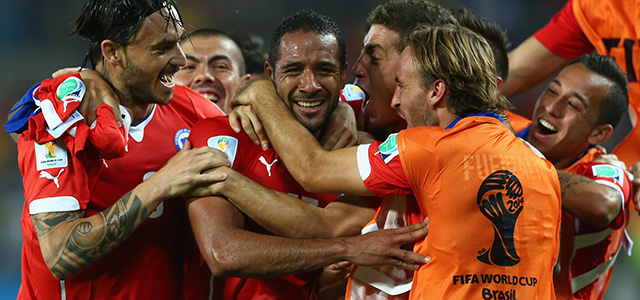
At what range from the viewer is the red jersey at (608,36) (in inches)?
179

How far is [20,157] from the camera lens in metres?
2.71

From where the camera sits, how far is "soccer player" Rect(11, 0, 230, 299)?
2518mm

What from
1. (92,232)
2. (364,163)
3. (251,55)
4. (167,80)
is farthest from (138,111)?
(251,55)

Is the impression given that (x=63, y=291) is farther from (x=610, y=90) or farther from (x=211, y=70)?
(x=610, y=90)

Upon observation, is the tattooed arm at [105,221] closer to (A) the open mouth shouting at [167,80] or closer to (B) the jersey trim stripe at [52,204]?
(B) the jersey trim stripe at [52,204]

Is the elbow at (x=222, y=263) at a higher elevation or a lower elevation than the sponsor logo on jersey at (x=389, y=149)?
lower

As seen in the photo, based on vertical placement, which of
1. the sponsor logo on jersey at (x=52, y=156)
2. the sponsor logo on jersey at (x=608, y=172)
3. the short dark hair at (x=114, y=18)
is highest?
the short dark hair at (x=114, y=18)

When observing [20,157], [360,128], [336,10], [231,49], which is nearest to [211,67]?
[231,49]

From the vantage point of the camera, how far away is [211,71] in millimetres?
4652

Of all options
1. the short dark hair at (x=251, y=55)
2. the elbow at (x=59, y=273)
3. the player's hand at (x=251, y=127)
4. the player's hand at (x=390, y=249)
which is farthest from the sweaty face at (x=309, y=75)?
the short dark hair at (x=251, y=55)

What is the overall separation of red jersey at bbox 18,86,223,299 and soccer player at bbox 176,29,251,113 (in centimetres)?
153

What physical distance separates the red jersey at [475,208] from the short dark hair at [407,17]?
1.08 meters

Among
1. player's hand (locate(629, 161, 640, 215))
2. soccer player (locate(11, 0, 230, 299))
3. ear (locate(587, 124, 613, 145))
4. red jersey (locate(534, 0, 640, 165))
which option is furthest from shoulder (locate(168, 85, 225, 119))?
red jersey (locate(534, 0, 640, 165))

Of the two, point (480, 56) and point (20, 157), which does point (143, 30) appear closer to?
point (20, 157)
